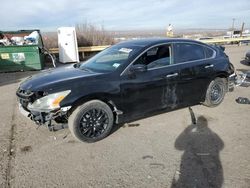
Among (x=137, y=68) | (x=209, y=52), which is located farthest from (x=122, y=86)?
(x=209, y=52)

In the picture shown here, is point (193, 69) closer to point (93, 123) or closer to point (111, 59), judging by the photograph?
point (111, 59)

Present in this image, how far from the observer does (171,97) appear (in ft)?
17.0

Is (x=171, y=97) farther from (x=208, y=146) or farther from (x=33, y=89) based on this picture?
(x=33, y=89)

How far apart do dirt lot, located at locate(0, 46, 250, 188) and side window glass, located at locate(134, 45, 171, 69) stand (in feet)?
3.89

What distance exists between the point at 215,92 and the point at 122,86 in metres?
2.65

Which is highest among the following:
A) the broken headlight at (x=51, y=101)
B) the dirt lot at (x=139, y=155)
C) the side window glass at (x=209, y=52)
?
the side window glass at (x=209, y=52)

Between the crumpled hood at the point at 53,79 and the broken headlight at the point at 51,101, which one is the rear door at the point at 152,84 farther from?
the broken headlight at the point at 51,101

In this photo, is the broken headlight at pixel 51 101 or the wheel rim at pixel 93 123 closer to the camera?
the broken headlight at pixel 51 101

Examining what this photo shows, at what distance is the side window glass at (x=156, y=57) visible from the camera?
15.9 feet

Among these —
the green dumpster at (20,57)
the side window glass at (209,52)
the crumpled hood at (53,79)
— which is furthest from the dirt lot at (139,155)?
the green dumpster at (20,57)

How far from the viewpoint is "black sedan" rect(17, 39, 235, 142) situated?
13.7 feet

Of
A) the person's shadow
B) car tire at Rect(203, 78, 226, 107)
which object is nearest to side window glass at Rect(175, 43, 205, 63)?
car tire at Rect(203, 78, 226, 107)

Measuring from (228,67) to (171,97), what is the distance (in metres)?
1.96

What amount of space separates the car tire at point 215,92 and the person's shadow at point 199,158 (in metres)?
0.96
